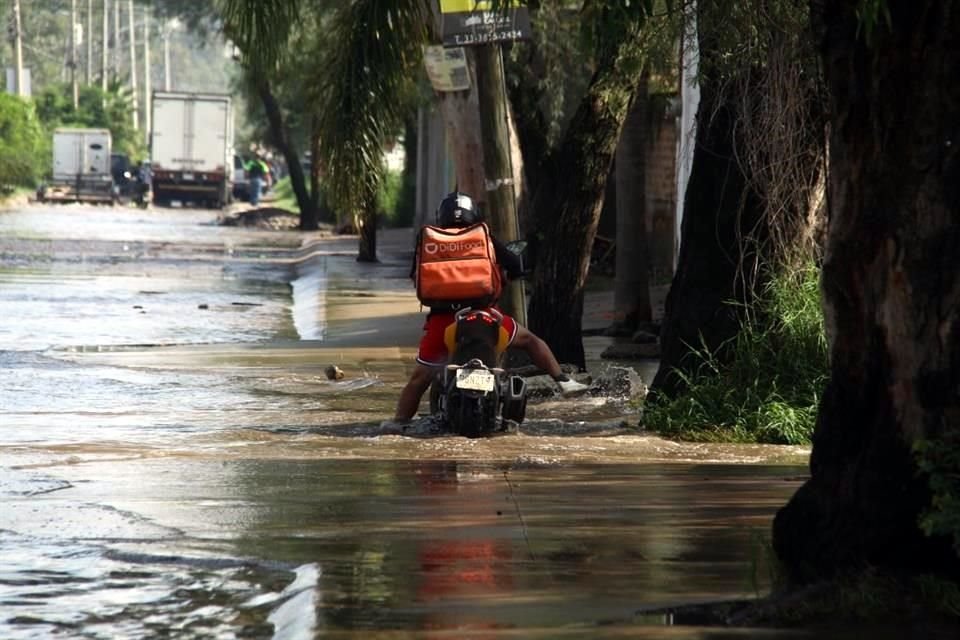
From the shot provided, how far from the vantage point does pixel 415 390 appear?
11.7 metres

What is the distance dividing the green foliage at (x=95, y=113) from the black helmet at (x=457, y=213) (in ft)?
241

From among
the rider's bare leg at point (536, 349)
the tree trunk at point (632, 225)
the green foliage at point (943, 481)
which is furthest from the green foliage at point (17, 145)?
the green foliage at point (943, 481)

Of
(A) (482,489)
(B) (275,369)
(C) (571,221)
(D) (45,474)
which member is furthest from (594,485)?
(B) (275,369)

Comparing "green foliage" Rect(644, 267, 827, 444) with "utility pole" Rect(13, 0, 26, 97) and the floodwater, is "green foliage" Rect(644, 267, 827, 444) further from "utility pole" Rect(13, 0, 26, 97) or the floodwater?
"utility pole" Rect(13, 0, 26, 97)

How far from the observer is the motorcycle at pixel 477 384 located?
1105 centimetres

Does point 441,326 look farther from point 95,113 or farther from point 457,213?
point 95,113

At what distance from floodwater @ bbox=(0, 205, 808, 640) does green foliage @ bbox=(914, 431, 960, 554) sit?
25.8 inches

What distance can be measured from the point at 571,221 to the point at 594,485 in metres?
5.45

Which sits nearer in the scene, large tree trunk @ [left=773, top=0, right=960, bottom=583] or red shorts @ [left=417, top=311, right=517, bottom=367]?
large tree trunk @ [left=773, top=0, right=960, bottom=583]

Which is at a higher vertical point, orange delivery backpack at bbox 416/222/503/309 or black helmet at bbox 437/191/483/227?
black helmet at bbox 437/191/483/227

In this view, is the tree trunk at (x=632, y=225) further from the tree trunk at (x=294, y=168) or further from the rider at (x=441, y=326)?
the tree trunk at (x=294, y=168)

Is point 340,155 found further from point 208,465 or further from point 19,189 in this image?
point 19,189

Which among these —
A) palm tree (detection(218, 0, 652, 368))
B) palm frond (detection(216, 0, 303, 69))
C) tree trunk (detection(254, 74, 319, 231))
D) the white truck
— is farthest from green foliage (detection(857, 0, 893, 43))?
the white truck

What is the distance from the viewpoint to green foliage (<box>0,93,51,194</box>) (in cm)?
5812
